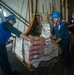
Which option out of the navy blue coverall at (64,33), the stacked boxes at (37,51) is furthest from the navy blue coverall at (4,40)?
the navy blue coverall at (64,33)

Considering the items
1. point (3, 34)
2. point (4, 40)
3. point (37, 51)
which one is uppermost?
point (3, 34)

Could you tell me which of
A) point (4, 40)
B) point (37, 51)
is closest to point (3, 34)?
point (4, 40)

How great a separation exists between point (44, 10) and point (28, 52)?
5.58 meters

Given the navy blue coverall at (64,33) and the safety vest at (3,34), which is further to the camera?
the navy blue coverall at (64,33)

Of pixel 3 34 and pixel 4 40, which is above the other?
pixel 3 34

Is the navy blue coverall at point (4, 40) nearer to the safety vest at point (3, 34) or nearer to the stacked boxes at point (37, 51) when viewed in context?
the safety vest at point (3, 34)

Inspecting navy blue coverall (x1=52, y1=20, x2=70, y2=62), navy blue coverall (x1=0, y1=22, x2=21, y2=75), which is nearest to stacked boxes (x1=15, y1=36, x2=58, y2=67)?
navy blue coverall (x1=0, y1=22, x2=21, y2=75)

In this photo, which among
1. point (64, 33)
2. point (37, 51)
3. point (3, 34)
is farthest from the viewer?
point (64, 33)

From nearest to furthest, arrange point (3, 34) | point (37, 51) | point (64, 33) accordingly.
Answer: point (37, 51) → point (3, 34) → point (64, 33)

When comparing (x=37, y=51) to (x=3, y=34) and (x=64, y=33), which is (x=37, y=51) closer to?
(x=3, y=34)

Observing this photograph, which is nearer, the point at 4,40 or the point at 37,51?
the point at 37,51

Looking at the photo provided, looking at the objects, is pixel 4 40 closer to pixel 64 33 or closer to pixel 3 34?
pixel 3 34

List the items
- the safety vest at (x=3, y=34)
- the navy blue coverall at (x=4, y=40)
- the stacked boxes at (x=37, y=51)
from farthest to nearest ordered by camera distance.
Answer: the safety vest at (x=3, y=34) → the navy blue coverall at (x=4, y=40) → the stacked boxes at (x=37, y=51)

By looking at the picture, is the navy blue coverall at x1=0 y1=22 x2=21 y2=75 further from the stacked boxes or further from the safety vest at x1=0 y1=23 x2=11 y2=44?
the stacked boxes
